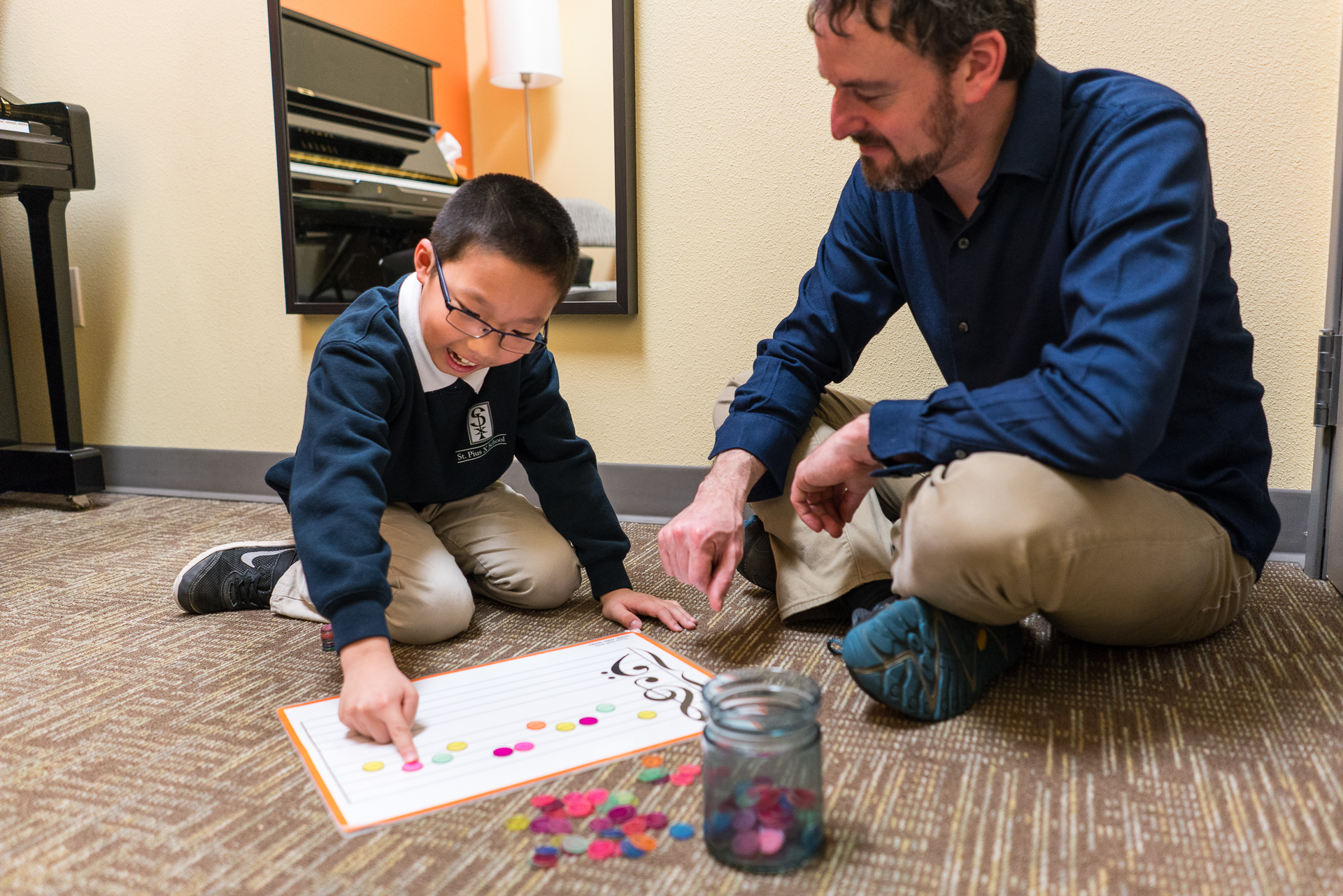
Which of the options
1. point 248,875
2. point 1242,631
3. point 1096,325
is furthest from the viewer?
point 1242,631

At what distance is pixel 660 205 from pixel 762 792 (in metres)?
1.25

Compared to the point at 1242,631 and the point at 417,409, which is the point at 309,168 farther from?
the point at 1242,631

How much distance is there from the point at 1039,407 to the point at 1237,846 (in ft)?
1.11

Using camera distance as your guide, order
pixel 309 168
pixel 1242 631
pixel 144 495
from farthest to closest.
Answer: pixel 144 495 < pixel 309 168 < pixel 1242 631

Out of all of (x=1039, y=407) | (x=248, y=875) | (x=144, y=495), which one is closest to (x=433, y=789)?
(x=248, y=875)

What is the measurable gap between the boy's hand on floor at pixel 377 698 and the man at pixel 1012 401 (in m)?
0.29

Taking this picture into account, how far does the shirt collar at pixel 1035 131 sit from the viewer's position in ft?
2.91

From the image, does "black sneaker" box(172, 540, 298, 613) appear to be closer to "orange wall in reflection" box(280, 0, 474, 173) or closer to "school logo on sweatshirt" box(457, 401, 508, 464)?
"school logo on sweatshirt" box(457, 401, 508, 464)

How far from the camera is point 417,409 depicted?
1127mm

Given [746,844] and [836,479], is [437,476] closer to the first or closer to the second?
[836,479]

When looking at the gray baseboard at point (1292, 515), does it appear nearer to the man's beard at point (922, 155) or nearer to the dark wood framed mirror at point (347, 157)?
the man's beard at point (922, 155)

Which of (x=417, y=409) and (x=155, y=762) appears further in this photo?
(x=417, y=409)

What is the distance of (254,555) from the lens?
1.28m

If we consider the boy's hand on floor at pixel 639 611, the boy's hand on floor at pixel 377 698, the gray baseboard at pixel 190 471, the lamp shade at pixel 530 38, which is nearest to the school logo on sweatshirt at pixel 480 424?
the boy's hand on floor at pixel 639 611
